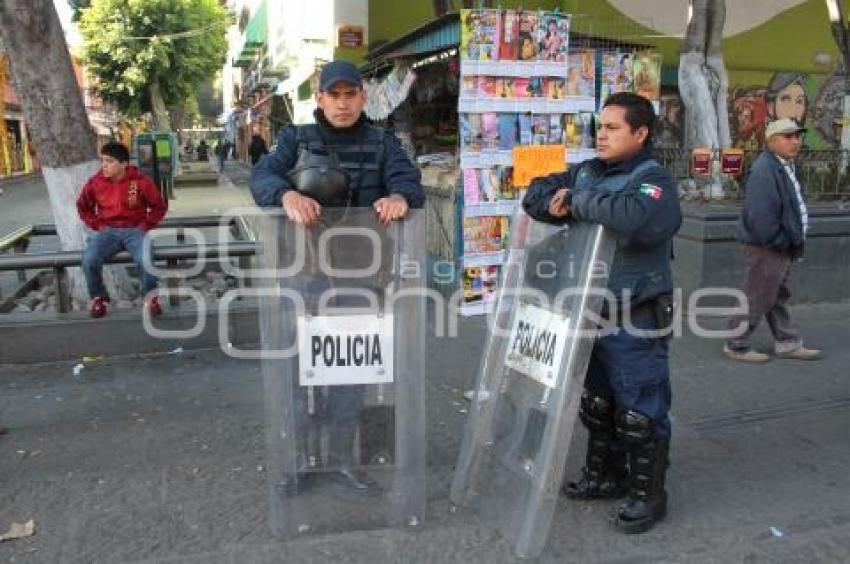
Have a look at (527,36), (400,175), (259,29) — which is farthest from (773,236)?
(259,29)

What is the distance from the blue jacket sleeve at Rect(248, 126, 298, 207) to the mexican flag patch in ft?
4.33

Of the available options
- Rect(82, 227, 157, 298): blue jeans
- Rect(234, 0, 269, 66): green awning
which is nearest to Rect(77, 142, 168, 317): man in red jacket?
Rect(82, 227, 157, 298): blue jeans

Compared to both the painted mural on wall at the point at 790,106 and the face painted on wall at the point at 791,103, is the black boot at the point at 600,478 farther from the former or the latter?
the face painted on wall at the point at 791,103

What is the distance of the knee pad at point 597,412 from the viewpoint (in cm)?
334

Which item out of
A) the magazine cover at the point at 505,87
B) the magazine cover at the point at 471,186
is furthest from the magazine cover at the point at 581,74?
the magazine cover at the point at 471,186

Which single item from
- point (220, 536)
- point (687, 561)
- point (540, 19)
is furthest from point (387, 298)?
point (540, 19)

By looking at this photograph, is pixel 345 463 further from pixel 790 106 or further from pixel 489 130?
pixel 790 106

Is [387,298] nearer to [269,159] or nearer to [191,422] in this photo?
[269,159]

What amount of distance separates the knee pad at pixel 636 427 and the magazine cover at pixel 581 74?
14.1 feet

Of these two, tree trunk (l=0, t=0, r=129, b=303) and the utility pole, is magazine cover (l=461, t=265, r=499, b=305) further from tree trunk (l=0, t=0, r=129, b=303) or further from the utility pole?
the utility pole

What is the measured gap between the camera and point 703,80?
916 centimetres

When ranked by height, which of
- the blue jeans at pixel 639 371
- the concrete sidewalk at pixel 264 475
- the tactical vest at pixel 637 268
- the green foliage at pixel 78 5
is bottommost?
the concrete sidewalk at pixel 264 475

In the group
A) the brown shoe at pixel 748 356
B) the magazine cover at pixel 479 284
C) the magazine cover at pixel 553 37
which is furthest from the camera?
the magazine cover at pixel 479 284

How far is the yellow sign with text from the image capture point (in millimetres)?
6684
